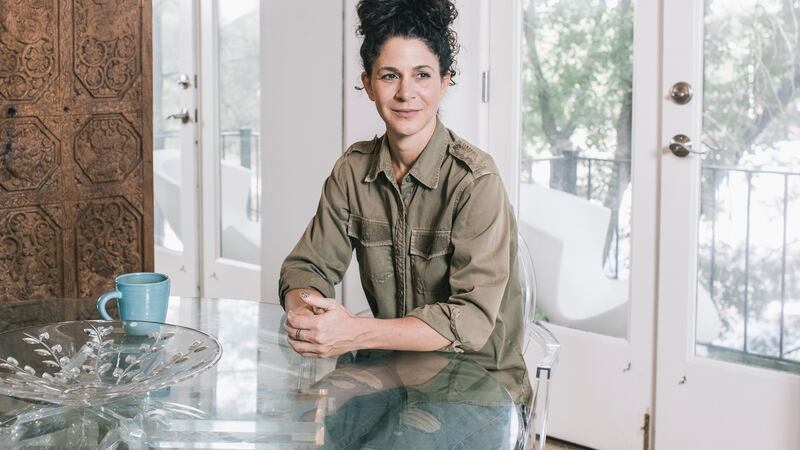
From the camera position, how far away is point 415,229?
1.96 metres

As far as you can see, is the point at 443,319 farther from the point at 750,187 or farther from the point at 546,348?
the point at 750,187

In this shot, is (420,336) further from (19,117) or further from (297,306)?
(19,117)

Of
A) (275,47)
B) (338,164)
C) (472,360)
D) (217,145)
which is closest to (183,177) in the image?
(217,145)

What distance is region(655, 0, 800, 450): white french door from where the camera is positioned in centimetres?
291

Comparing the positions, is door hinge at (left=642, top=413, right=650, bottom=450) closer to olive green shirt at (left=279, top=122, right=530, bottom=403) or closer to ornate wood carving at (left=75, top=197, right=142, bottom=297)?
olive green shirt at (left=279, top=122, right=530, bottom=403)

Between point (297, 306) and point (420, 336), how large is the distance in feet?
0.96

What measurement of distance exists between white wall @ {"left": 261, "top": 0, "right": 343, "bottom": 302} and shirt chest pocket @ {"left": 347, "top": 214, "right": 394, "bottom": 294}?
1558 mm

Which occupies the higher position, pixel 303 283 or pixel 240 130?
pixel 240 130

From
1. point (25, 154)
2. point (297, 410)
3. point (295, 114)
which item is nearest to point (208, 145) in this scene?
point (295, 114)

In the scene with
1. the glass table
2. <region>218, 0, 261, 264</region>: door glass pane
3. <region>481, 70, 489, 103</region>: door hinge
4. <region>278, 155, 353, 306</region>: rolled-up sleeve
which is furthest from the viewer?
<region>218, 0, 261, 264</region>: door glass pane

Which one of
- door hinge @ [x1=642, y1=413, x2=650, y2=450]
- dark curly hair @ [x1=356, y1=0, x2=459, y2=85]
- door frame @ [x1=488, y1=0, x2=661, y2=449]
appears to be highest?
dark curly hair @ [x1=356, y1=0, x2=459, y2=85]

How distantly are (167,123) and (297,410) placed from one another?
3.72m

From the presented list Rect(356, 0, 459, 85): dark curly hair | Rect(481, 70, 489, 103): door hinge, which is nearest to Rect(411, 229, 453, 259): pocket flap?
Rect(356, 0, 459, 85): dark curly hair

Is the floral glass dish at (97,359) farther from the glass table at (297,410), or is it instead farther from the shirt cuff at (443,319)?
the shirt cuff at (443,319)
